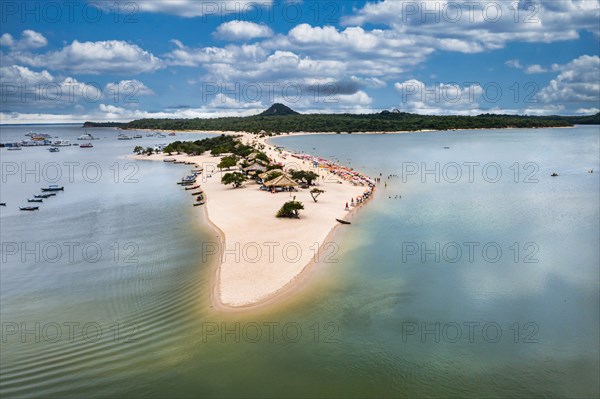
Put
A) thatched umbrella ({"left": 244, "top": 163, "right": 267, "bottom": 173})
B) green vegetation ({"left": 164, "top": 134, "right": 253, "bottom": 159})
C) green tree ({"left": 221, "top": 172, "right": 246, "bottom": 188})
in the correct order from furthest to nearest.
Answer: green vegetation ({"left": 164, "top": 134, "right": 253, "bottom": 159}) → thatched umbrella ({"left": 244, "top": 163, "right": 267, "bottom": 173}) → green tree ({"left": 221, "top": 172, "right": 246, "bottom": 188})

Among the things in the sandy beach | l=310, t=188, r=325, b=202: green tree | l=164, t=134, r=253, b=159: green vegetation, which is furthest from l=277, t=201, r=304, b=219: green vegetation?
l=164, t=134, r=253, b=159: green vegetation

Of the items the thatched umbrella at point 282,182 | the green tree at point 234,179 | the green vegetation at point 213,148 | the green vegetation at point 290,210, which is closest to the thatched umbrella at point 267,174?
the green tree at point 234,179

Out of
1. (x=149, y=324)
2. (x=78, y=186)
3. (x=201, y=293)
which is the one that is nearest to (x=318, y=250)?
(x=201, y=293)

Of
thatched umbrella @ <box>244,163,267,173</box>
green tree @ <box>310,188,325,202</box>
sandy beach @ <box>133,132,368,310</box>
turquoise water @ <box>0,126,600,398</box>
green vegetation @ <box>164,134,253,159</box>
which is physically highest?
green vegetation @ <box>164,134,253,159</box>

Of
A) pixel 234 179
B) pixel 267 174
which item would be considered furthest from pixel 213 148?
pixel 267 174

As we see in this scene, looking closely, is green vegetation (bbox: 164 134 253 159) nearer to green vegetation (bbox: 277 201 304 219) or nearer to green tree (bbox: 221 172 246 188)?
green tree (bbox: 221 172 246 188)

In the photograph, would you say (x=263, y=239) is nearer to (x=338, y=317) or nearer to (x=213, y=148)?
(x=338, y=317)

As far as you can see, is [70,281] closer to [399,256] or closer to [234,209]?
[234,209]
